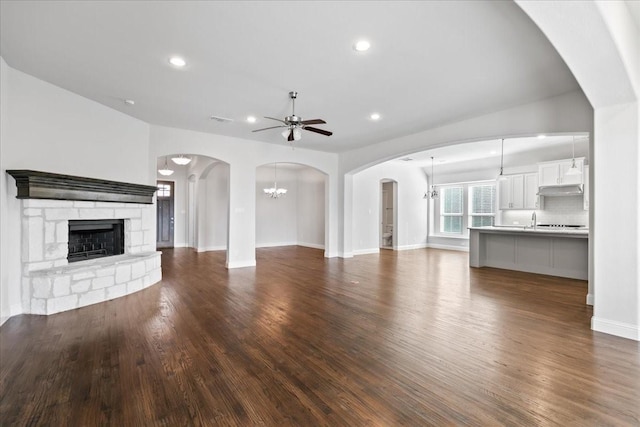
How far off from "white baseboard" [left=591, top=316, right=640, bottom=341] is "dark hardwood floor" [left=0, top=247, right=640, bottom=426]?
13 centimetres

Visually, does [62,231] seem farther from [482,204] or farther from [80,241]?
[482,204]

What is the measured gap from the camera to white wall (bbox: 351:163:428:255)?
Result: 9.72 meters

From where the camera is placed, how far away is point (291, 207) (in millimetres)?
12055

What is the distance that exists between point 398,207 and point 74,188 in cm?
886

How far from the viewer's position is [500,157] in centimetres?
921

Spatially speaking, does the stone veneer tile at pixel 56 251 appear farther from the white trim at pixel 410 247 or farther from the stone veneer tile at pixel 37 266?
the white trim at pixel 410 247

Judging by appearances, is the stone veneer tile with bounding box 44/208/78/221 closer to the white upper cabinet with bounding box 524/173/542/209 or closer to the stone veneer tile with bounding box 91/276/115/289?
the stone veneer tile with bounding box 91/276/115/289

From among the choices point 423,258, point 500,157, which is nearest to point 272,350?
point 423,258

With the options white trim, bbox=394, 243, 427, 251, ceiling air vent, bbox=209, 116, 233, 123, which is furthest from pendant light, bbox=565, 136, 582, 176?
ceiling air vent, bbox=209, 116, 233, 123

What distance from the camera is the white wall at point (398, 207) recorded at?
972 centimetres

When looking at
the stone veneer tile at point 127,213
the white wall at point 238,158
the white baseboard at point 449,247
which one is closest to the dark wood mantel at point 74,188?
the stone veneer tile at point 127,213

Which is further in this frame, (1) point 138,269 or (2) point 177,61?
(1) point 138,269

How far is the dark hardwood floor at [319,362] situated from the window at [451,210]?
6.14 metres

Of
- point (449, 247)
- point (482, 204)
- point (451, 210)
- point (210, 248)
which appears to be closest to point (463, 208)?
point (451, 210)
